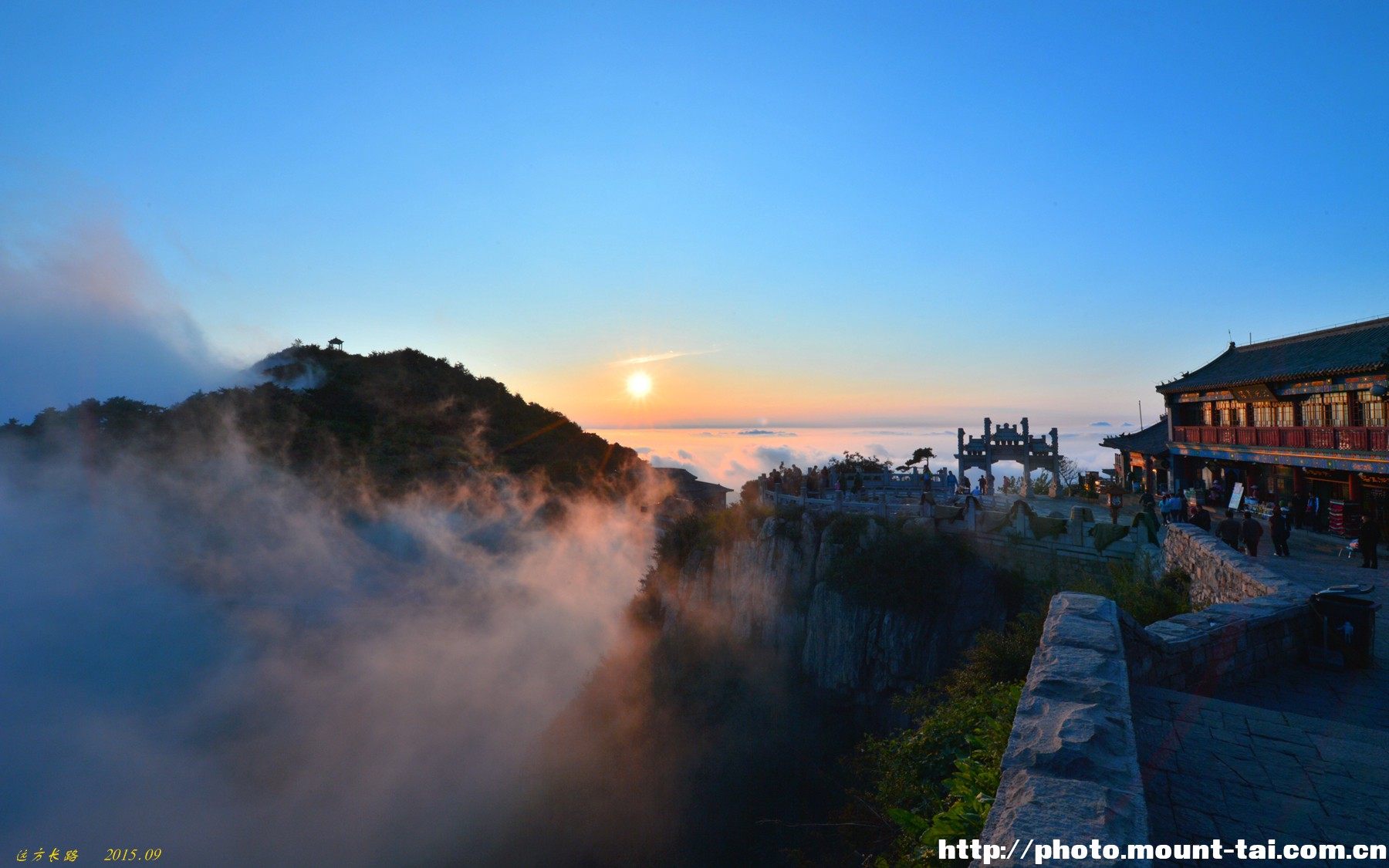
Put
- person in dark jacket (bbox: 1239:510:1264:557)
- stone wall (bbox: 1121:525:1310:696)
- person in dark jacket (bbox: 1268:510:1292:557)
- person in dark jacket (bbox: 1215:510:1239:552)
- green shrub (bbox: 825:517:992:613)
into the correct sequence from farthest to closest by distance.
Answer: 1. green shrub (bbox: 825:517:992:613)
2. person in dark jacket (bbox: 1268:510:1292:557)
3. person in dark jacket (bbox: 1215:510:1239:552)
4. person in dark jacket (bbox: 1239:510:1264:557)
5. stone wall (bbox: 1121:525:1310:696)

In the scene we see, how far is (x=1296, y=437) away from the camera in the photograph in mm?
20516

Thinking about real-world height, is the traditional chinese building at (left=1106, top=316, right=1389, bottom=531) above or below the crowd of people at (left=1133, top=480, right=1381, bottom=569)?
above

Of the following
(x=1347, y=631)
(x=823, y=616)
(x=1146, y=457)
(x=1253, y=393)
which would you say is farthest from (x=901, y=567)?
(x=1146, y=457)

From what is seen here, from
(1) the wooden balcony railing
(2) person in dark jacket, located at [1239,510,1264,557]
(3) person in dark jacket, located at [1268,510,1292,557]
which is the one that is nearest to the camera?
(2) person in dark jacket, located at [1239,510,1264,557]

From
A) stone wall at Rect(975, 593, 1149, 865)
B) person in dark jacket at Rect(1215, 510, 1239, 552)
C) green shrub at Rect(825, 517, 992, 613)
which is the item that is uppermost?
stone wall at Rect(975, 593, 1149, 865)

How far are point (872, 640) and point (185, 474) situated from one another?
94.5 ft

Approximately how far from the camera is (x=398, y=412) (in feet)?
107

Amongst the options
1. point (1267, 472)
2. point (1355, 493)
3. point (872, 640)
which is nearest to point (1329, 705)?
point (872, 640)

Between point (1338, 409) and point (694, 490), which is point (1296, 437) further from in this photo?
point (694, 490)

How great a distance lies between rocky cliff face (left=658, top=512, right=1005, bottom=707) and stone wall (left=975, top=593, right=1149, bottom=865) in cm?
1264

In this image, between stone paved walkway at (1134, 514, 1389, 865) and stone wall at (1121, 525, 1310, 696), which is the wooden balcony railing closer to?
stone wall at (1121, 525, 1310, 696)

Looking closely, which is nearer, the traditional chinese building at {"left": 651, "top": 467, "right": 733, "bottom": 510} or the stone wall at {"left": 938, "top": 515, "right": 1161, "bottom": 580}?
the stone wall at {"left": 938, "top": 515, "right": 1161, "bottom": 580}

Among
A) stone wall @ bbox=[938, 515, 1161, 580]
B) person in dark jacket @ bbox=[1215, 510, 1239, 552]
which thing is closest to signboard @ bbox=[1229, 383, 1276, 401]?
stone wall @ bbox=[938, 515, 1161, 580]

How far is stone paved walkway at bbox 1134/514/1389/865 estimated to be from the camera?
3602mm
